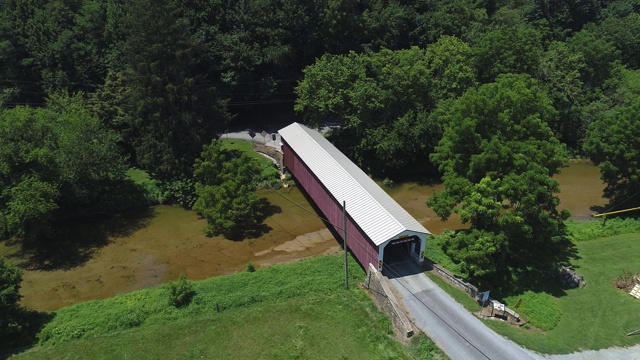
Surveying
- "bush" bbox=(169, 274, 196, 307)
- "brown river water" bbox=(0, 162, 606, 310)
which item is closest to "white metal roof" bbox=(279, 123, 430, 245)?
"brown river water" bbox=(0, 162, 606, 310)

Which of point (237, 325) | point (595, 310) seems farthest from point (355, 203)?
point (595, 310)

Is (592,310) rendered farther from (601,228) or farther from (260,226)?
(260,226)

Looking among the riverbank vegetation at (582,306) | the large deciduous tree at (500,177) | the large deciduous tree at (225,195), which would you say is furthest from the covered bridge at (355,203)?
the large deciduous tree at (225,195)

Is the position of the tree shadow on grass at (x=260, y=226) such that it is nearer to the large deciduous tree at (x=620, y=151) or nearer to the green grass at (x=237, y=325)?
the green grass at (x=237, y=325)

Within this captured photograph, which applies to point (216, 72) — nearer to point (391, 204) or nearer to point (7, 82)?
point (7, 82)

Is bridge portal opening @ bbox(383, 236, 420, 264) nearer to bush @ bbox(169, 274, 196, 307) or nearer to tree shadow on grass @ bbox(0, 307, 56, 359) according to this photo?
bush @ bbox(169, 274, 196, 307)

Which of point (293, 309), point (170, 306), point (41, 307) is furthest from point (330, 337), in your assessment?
point (41, 307)
